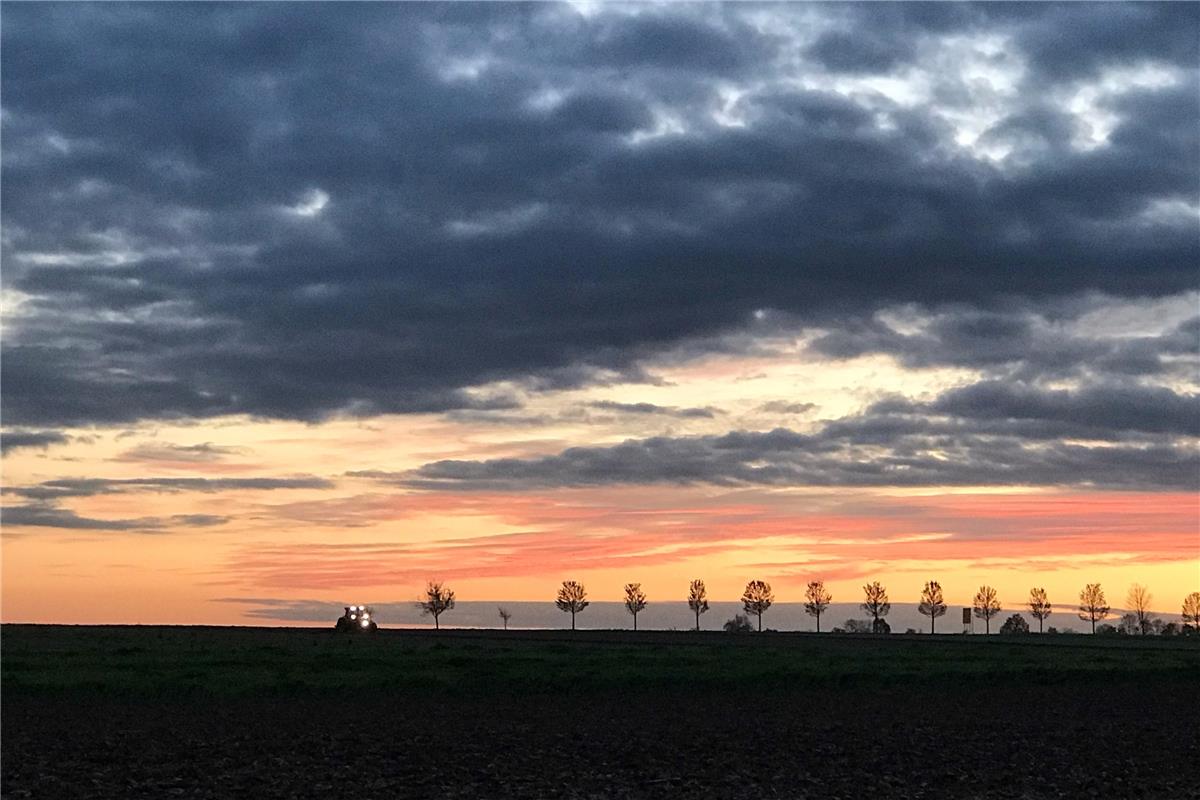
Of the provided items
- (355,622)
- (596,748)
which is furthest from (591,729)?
(355,622)

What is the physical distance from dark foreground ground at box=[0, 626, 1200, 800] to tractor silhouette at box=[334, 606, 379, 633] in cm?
5989

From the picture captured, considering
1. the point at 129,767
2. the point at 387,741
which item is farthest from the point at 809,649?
the point at 129,767

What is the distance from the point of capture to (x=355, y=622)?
144000 mm

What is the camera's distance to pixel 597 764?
34.8 m

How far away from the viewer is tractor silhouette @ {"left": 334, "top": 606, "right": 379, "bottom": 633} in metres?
143

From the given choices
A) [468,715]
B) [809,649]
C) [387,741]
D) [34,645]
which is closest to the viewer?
[387,741]

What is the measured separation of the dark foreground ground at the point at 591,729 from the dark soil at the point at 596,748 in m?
0.12

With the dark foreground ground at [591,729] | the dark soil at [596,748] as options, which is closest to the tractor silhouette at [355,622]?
the dark foreground ground at [591,729]

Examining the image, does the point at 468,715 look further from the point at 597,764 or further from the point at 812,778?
the point at 812,778

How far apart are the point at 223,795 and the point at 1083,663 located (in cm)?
7206

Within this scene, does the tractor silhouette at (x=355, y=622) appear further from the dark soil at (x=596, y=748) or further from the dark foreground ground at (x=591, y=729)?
the dark soil at (x=596, y=748)

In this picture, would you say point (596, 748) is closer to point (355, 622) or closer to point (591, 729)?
point (591, 729)

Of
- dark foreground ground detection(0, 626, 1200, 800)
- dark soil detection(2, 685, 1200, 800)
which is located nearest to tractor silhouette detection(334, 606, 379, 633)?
dark foreground ground detection(0, 626, 1200, 800)

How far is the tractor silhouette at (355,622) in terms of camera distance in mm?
143375
